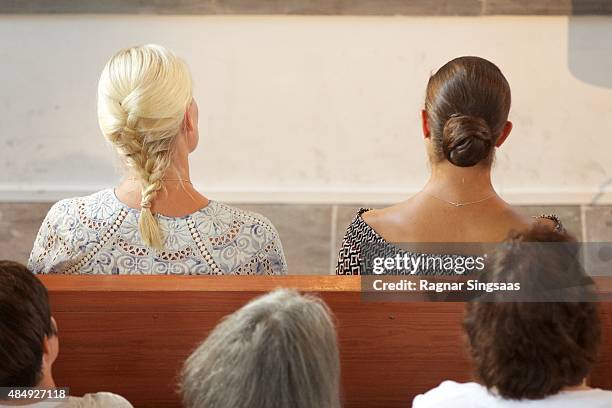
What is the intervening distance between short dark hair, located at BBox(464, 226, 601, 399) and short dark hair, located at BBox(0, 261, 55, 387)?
60 cm

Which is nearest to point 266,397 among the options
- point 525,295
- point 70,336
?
point 525,295

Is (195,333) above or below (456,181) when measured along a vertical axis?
below

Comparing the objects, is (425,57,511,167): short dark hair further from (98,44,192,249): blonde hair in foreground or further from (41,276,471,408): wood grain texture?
(98,44,192,249): blonde hair in foreground

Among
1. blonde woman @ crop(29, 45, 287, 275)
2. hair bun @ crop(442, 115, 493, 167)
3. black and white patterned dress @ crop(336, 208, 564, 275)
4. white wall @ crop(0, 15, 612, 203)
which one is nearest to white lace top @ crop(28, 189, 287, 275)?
blonde woman @ crop(29, 45, 287, 275)

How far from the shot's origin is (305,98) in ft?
15.1

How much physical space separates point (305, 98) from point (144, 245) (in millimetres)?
2635

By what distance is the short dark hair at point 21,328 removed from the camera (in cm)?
148

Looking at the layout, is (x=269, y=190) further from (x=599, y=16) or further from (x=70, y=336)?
(x=70, y=336)

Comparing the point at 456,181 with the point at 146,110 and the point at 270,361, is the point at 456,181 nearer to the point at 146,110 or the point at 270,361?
the point at 146,110

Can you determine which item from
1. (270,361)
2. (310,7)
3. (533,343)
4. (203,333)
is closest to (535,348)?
(533,343)

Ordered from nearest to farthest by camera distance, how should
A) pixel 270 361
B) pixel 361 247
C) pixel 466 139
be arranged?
pixel 270 361 → pixel 466 139 → pixel 361 247

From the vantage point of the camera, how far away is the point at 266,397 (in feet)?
4.25

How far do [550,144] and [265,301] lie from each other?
3.27 metres

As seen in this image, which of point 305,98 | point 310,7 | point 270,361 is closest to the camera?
point 270,361
